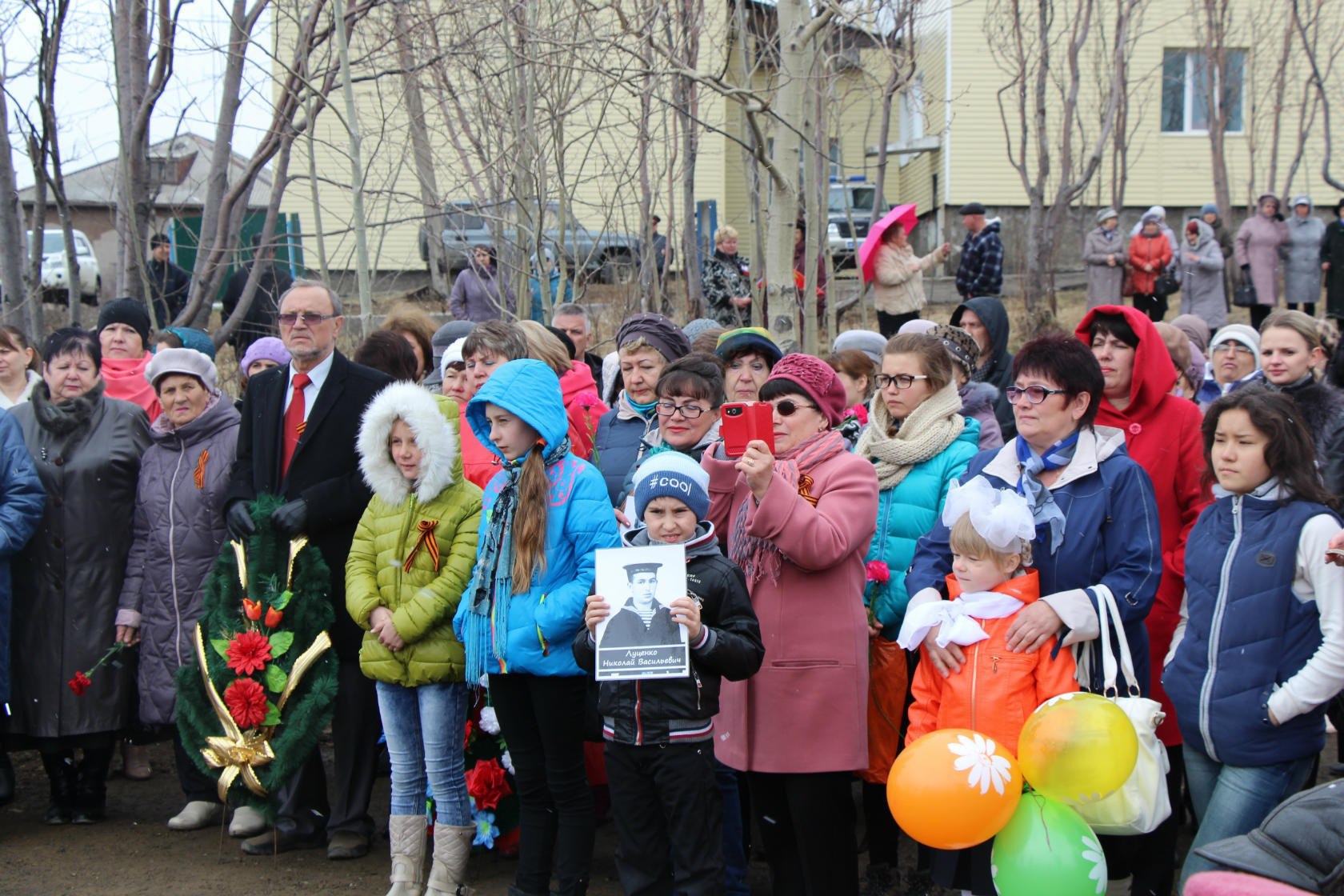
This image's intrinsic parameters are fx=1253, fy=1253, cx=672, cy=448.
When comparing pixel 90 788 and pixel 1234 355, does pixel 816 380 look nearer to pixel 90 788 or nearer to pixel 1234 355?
pixel 1234 355

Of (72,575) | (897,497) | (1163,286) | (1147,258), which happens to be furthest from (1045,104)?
(72,575)

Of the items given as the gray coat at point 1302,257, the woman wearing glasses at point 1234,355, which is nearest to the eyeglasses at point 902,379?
the woman wearing glasses at point 1234,355

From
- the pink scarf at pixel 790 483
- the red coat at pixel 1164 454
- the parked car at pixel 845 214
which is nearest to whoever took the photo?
the pink scarf at pixel 790 483

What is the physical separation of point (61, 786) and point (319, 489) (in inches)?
79.9

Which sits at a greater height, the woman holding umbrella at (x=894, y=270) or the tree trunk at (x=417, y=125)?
the tree trunk at (x=417, y=125)

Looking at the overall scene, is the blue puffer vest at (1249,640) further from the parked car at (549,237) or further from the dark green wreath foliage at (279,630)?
the parked car at (549,237)

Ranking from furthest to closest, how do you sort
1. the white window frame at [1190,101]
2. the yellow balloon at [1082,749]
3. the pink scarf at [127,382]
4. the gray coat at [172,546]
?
the white window frame at [1190,101]
the pink scarf at [127,382]
the gray coat at [172,546]
the yellow balloon at [1082,749]

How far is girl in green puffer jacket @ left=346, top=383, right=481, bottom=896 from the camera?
4.80 m

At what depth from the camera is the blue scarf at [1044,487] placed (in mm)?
4137

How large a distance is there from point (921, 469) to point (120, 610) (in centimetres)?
363

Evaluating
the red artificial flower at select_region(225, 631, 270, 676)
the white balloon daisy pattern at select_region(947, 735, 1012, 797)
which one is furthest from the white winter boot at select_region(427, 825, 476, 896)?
the white balloon daisy pattern at select_region(947, 735, 1012, 797)

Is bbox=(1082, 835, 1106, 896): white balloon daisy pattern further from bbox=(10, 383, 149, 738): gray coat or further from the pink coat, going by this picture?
bbox=(10, 383, 149, 738): gray coat

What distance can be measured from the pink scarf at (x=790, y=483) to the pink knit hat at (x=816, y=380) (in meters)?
0.10

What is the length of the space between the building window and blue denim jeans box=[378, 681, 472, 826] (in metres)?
21.6
